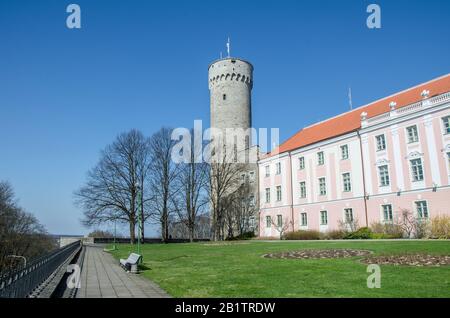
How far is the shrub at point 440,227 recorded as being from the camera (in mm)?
26062

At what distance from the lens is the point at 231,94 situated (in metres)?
57.6

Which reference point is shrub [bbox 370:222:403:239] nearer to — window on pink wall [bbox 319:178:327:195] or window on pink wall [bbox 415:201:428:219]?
window on pink wall [bbox 415:201:428:219]

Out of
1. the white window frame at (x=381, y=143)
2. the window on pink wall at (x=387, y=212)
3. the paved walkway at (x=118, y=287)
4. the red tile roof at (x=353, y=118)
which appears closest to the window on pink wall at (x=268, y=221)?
the red tile roof at (x=353, y=118)

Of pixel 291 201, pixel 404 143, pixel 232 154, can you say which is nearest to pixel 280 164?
pixel 291 201

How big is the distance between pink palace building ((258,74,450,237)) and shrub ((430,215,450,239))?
6.63 feet

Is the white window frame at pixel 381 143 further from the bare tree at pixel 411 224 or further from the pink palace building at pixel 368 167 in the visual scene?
the bare tree at pixel 411 224

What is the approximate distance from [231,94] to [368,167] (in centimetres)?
2754

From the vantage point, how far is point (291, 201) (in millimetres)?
44344

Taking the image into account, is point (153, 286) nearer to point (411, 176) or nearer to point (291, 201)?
point (411, 176)

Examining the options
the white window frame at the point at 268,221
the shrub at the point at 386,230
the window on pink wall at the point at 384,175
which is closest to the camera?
the shrub at the point at 386,230

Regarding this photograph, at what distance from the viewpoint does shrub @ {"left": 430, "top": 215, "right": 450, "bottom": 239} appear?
1026 inches

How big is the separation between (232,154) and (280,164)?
8.52 metres

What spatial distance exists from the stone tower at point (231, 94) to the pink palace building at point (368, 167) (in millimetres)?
10692

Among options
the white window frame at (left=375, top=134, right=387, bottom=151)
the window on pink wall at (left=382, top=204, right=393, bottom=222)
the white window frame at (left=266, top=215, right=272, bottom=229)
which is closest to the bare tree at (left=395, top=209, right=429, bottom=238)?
the window on pink wall at (left=382, top=204, right=393, bottom=222)
